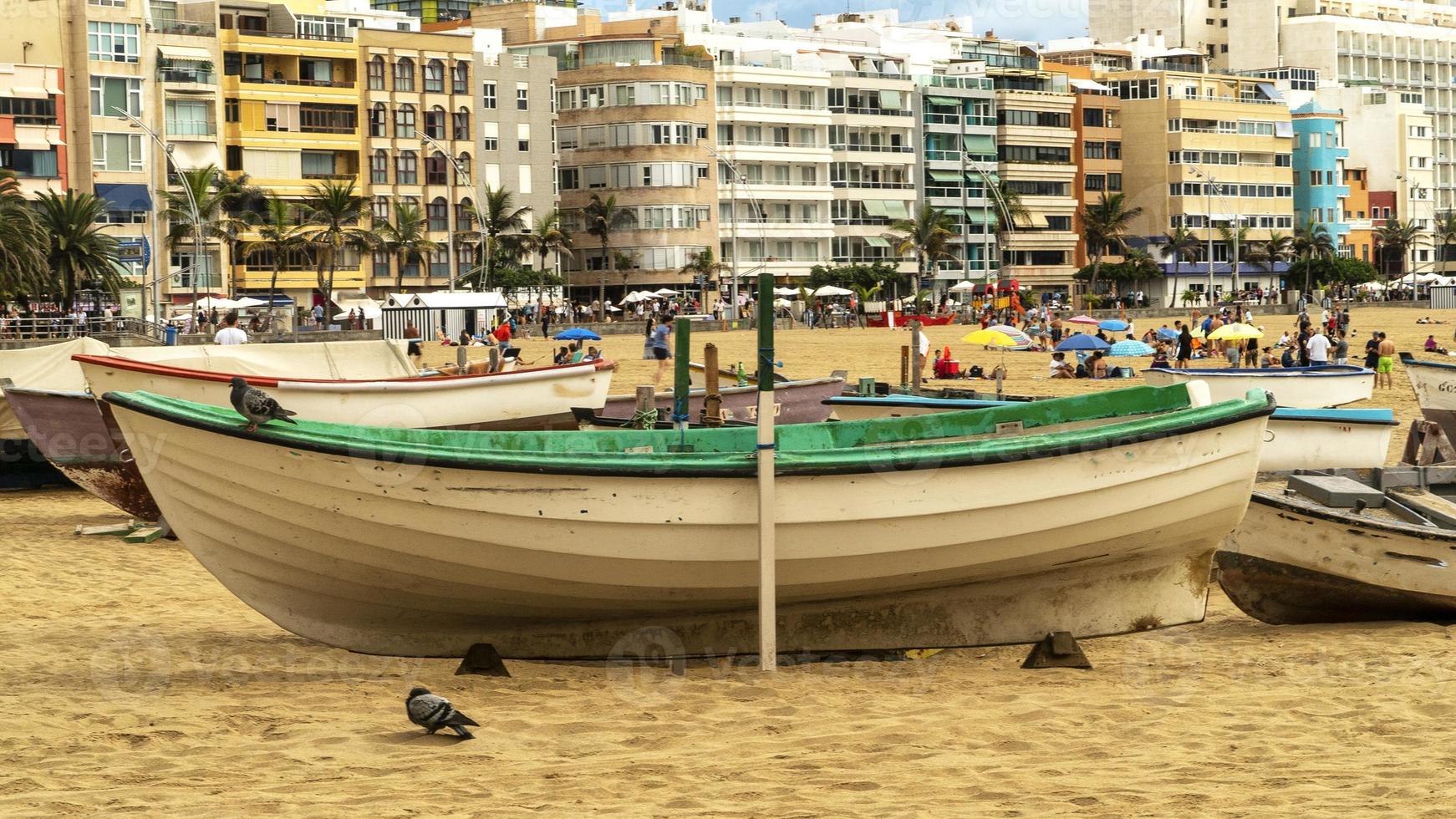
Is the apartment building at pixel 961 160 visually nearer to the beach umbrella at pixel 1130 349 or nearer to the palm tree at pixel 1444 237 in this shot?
the palm tree at pixel 1444 237

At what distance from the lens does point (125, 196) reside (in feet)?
228

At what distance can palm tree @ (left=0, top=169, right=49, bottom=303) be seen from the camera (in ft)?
160

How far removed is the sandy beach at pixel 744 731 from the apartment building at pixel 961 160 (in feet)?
284

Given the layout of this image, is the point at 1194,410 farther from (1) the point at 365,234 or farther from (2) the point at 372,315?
(1) the point at 365,234

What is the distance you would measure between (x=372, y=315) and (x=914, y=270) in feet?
121

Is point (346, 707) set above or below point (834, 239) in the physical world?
below

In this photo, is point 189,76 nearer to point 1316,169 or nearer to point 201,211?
point 201,211

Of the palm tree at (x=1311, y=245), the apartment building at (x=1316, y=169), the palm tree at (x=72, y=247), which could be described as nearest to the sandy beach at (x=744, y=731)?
the palm tree at (x=72, y=247)

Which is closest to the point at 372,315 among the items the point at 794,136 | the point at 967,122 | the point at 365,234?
the point at 365,234

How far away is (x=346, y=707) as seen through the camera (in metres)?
9.34

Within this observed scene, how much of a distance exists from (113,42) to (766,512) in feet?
217

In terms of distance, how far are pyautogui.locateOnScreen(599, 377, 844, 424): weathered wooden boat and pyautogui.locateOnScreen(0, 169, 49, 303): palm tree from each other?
108 ft

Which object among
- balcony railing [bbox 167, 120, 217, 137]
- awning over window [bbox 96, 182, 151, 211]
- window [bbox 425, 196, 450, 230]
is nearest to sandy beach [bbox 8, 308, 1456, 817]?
awning over window [bbox 96, 182, 151, 211]

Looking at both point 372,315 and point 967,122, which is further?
point 967,122
